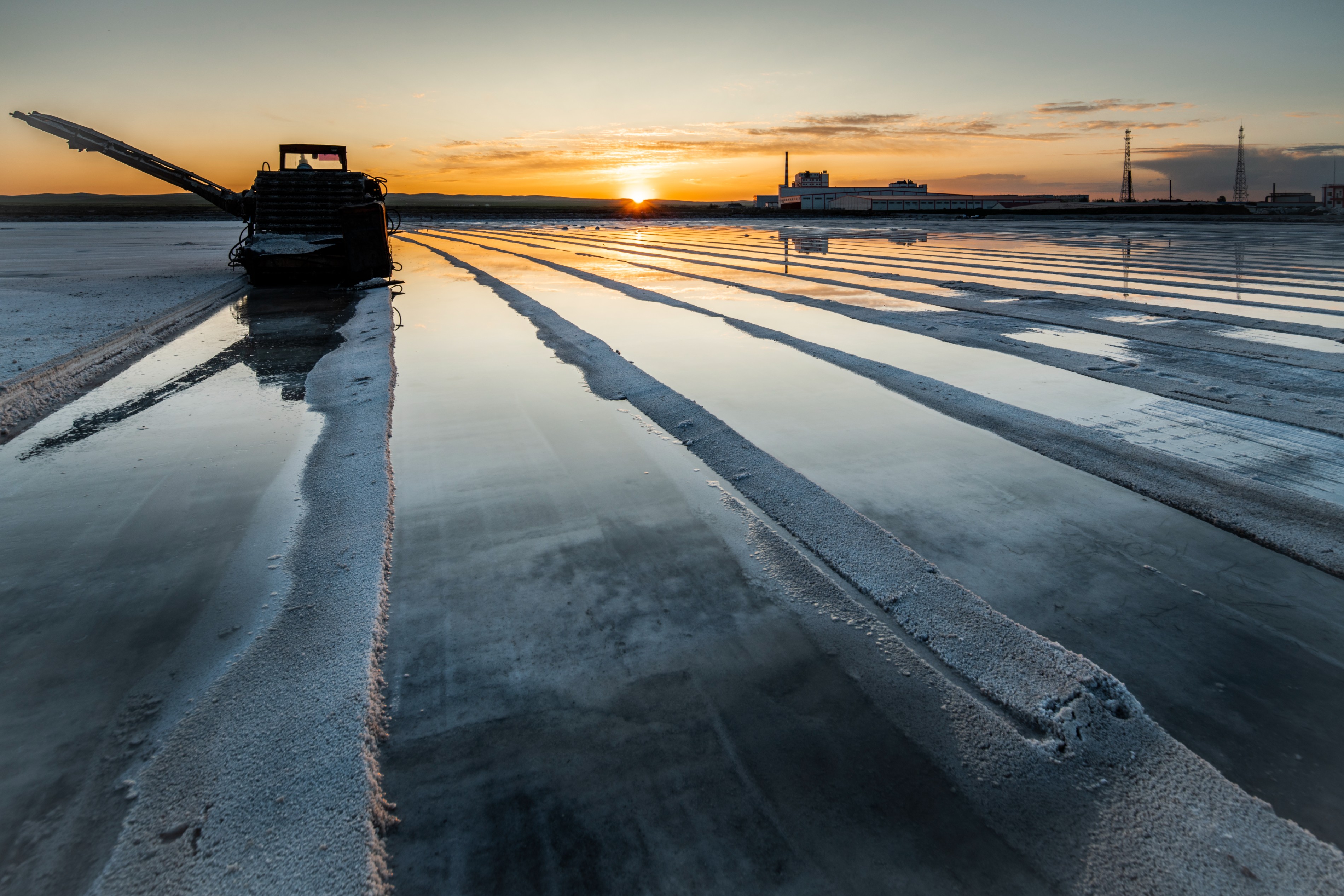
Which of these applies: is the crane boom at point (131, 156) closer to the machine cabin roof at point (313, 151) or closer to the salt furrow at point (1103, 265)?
the machine cabin roof at point (313, 151)

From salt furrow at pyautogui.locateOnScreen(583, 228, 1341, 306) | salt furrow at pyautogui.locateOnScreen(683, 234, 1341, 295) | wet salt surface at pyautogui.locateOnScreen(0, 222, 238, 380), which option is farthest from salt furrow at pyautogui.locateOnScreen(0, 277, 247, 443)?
salt furrow at pyautogui.locateOnScreen(683, 234, 1341, 295)

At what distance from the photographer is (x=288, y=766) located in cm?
193

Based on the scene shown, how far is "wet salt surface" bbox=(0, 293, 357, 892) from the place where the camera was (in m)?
1.83

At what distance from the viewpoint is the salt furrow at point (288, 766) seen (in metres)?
1.63

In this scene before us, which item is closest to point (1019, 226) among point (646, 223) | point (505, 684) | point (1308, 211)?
point (646, 223)

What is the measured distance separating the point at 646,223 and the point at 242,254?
146ft

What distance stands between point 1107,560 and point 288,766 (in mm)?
2962

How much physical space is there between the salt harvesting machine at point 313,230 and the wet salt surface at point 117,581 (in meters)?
7.63

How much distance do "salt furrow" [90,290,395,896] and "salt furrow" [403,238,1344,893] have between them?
4.80 ft

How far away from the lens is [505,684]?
2188mm

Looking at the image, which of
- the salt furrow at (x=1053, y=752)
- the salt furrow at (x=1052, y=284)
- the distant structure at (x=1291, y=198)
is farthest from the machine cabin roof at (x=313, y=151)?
the distant structure at (x=1291, y=198)

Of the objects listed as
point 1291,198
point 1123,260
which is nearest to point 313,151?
point 1123,260

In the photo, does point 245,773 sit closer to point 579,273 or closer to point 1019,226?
point 579,273

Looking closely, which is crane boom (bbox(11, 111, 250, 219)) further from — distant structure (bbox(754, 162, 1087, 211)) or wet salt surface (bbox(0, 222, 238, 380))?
distant structure (bbox(754, 162, 1087, 211))
